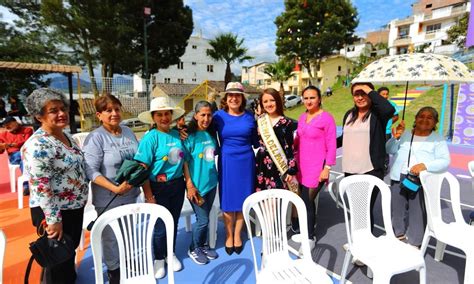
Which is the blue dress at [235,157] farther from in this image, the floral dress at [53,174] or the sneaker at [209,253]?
the floral dress at [53,174]

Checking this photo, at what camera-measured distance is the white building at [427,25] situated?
35.8 meters

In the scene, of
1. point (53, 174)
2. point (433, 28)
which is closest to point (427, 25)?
point (433, 28)

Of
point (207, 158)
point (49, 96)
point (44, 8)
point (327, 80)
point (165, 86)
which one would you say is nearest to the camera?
point (49, 96)

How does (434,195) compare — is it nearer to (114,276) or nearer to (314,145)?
(314,145)

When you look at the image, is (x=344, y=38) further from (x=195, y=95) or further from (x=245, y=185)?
(x=245, y=185)

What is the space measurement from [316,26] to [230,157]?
26.4m

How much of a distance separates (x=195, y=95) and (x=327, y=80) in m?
27.4

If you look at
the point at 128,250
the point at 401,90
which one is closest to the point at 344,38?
the point at 401,90

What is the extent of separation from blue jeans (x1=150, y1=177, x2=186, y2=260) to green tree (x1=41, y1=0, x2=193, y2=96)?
14.7 m

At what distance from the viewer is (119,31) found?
1448 cm

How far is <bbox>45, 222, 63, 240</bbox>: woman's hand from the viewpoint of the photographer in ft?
5.89

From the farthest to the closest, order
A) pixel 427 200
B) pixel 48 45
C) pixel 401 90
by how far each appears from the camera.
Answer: pixel 401 90
pixel 48 45
pixel 427 200

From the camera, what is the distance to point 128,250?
6.31ft

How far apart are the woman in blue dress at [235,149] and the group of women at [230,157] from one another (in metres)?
0.01
